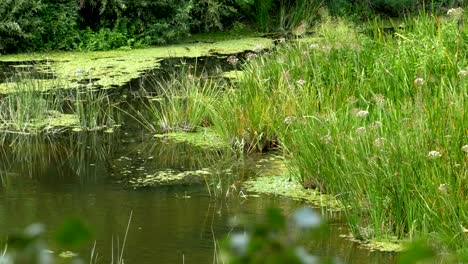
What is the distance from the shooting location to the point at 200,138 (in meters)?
7.26

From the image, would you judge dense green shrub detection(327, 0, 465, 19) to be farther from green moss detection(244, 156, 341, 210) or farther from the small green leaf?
the small green leaf

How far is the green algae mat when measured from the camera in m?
9.48

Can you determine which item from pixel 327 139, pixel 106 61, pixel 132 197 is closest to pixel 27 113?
pixel 132 197

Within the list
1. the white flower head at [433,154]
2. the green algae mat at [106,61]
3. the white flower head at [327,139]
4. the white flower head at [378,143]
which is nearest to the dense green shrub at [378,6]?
the green algae mat at [106,61]

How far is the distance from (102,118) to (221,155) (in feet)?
5.60

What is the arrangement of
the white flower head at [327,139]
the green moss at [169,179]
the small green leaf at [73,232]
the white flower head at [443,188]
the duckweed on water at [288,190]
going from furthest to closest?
the green moss at [169,179] → the duckweed on water at [288,190] → the white flower head at [327,139] → the white flower head at [443,188] → the small green leaf at [73,232]

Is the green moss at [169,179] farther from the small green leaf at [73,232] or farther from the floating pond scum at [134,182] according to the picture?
the small green leaf at [73,232]

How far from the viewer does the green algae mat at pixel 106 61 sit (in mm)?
9477

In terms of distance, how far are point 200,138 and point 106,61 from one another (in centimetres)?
Result: 401

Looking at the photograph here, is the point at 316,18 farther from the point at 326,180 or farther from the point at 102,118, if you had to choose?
the point at 326,180

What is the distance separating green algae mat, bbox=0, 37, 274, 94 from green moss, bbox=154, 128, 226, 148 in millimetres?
1695

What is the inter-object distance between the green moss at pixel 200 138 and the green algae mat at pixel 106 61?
1695mm

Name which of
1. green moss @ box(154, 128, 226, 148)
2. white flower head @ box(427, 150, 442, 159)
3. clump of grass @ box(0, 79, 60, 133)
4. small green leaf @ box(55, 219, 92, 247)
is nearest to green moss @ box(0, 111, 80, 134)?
clump of grass @ box(0, 79, 60, 133)

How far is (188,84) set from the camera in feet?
25.5
